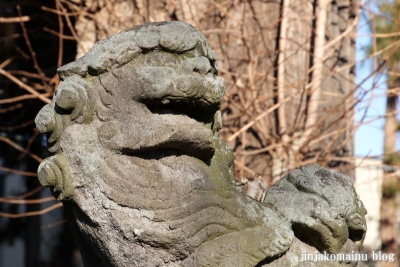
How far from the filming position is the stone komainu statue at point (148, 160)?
129 cm

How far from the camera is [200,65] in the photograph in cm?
134

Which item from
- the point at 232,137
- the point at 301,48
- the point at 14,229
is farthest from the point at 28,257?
the point at 301,48

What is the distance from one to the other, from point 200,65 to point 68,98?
0.28 metres

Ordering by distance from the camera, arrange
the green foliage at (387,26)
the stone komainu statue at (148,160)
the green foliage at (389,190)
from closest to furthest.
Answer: the stone komainu statue at (148,160) < the green foliage at (387,26) < the green foliage at (389,190)

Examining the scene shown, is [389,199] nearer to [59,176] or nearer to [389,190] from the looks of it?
[389,190]

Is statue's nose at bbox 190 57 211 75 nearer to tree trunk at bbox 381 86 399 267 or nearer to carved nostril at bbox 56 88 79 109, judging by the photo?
carved nostril at bbox 56 88 79 109

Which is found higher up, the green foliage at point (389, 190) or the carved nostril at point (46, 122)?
the carved nostril at point (46, 122)

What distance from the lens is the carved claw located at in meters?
1.32

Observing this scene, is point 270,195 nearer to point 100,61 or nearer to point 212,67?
point 212,67

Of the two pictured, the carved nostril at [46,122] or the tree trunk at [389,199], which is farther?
the tree trunk at [389,199]

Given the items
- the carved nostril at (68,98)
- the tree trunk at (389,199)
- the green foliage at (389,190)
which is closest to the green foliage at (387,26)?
the tree trunk at (389,199)

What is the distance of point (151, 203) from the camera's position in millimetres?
1292

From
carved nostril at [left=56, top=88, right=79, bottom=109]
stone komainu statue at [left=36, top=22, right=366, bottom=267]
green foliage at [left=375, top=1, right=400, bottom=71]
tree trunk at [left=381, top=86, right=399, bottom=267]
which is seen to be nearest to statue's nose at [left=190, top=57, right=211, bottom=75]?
stone komainu statue at [left=36, top=22, right=366, bottom=267]

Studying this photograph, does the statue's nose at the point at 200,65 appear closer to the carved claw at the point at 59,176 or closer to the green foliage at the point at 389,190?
the carved claw at the point at 59,176
